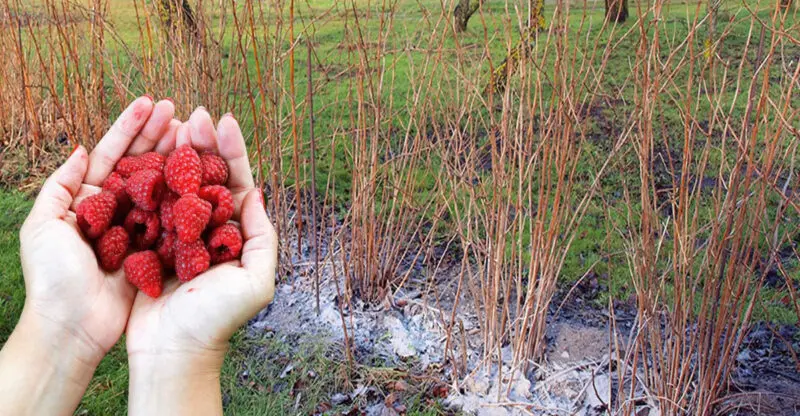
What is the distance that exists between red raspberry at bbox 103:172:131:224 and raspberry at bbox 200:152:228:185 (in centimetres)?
19

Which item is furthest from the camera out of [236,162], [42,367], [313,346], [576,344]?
[313,346]

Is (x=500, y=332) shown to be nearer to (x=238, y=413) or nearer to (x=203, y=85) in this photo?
(x=238, y=413)

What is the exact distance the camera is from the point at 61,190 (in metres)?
1.58

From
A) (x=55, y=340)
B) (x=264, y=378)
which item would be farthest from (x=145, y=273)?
(x=264, y=378)

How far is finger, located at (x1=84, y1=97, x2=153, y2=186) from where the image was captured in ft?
5.61

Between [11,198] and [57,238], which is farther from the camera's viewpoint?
[11,198]

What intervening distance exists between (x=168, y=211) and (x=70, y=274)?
0.84 feet

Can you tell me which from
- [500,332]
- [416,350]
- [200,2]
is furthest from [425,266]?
[200,2]

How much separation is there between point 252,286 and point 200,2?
A: 49.1 inches

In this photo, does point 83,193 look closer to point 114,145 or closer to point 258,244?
point 114,145

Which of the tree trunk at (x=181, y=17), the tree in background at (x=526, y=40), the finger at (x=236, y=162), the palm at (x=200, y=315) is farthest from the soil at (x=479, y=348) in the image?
the tree trunk at (x=181, y=17)

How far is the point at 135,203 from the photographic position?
1.63 meters

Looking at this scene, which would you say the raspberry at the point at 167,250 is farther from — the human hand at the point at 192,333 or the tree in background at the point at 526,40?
the tree in background at the point at 526,40

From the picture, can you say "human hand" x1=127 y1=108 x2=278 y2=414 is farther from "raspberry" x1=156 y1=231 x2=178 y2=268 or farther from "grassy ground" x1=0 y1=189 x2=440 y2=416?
"grassy ground" x1=0 y1=189 x2=440 y2=416
